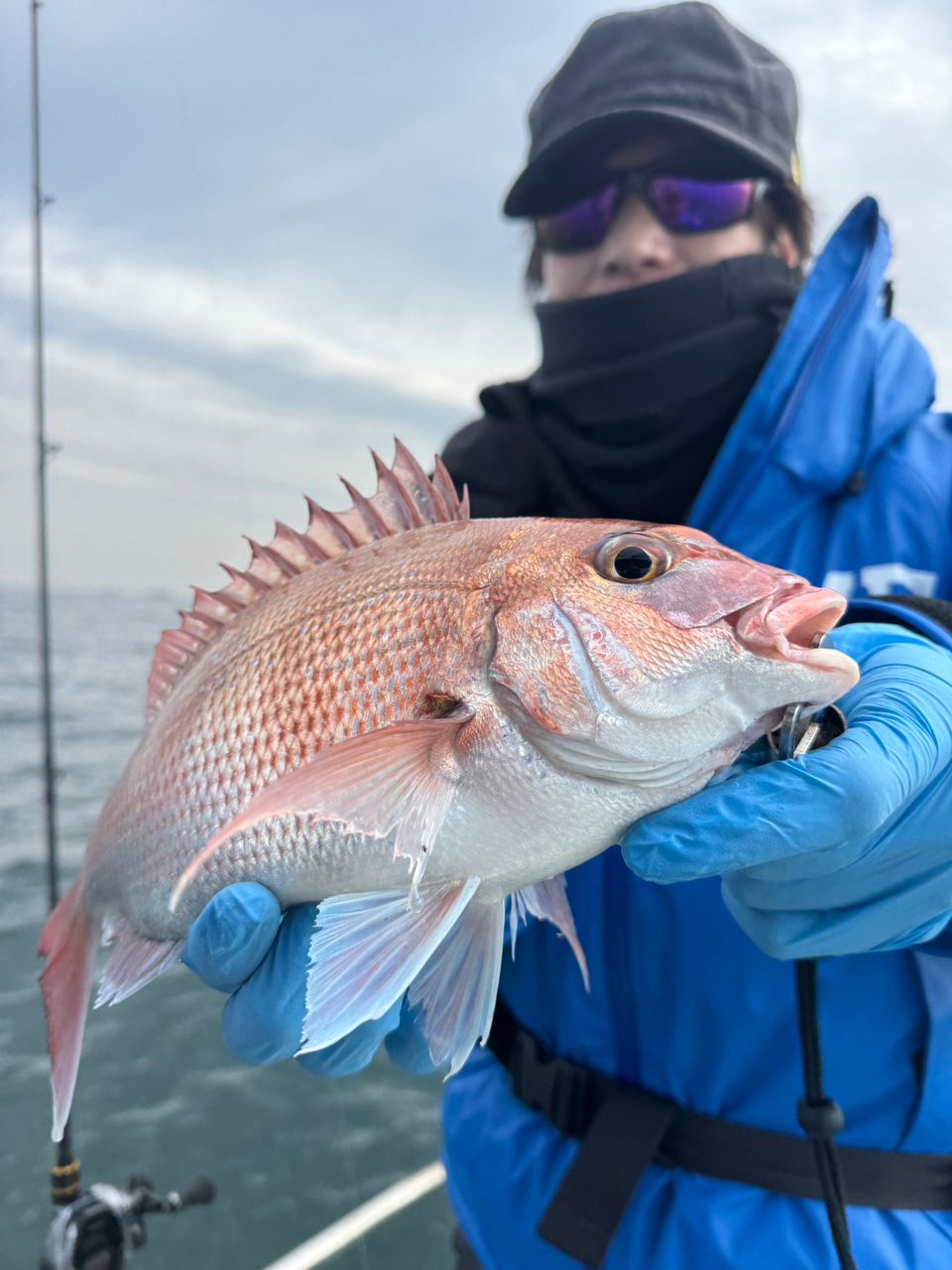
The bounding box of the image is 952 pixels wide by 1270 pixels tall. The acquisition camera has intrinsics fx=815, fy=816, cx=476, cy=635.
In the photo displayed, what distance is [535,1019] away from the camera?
1.41 m

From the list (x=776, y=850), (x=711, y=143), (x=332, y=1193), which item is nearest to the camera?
(x=776, y=850)

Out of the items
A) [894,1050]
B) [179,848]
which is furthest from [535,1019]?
[179,848]

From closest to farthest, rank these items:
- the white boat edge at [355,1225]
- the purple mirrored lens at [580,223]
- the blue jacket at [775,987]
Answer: the blue jacket at [775,987]
the purple mirrored lens at [580,223]
the white boat edge at [355,1225]

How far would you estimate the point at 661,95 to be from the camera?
1.65 meters

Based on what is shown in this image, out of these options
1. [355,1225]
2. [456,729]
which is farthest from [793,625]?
[355,1225]

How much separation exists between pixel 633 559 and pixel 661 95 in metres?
1.29

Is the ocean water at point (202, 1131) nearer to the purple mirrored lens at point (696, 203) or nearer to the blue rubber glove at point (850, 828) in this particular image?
the purple mirrored lens at point (696, 203)

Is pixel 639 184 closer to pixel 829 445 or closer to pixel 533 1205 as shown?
pixel 829 445

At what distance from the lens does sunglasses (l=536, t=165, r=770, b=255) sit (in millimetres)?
1704

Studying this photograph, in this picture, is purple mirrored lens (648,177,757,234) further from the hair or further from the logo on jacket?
the logo on jacket

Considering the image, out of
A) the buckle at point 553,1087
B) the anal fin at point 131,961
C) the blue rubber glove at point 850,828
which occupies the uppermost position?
the blue rubber glove at point 850,828

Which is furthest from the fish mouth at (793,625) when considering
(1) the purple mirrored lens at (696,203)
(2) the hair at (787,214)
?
(2) the hair at (787,214)

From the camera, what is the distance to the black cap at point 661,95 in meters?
1.66

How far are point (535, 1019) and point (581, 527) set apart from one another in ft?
2.99
